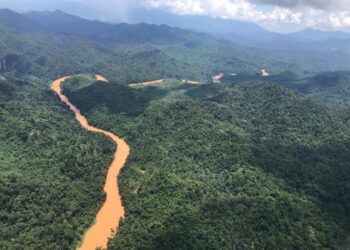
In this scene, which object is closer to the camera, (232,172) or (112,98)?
(232,172)

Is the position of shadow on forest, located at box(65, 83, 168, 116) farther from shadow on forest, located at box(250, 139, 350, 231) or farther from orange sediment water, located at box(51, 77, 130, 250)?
shadow on forest, located at box(250, 139, 350, 231)

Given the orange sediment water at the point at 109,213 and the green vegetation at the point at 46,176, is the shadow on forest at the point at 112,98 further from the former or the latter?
the orange sediment water at the point at 109,213

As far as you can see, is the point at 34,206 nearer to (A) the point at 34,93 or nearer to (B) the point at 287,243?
(B) the point at 287,243

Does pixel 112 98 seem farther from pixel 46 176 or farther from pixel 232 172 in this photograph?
pixel 232 172

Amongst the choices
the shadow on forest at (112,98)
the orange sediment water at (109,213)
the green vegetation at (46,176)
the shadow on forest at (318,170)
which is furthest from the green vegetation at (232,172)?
the green vegetation at (46,176)

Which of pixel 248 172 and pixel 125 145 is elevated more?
pixel 248 172

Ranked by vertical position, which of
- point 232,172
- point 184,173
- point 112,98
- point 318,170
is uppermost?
point 318,170

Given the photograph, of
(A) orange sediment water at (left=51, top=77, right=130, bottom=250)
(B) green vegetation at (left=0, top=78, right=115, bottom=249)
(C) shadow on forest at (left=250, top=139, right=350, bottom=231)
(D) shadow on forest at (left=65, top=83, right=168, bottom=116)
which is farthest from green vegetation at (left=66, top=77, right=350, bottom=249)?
(B) green vegetation at (left=0, top=78, right=115, bottom=249)

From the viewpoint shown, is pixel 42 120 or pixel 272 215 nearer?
pixel 272 215

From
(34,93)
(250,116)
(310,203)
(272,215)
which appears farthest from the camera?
(34,93)

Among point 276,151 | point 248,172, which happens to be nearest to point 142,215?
point 248,172

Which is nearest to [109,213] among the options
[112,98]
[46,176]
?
[46,176]
